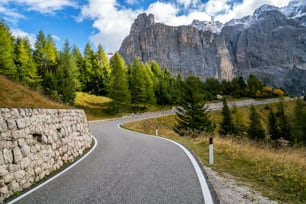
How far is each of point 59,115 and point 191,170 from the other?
5646 millimetres

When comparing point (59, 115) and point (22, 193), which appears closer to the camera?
point (22, 193)

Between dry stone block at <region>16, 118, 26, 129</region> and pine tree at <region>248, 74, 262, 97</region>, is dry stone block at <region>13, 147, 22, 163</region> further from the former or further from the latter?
pine tree at <region>248, 74, 262, 97</region>

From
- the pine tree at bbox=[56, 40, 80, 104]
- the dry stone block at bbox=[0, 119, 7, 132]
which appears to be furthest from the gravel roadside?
the pine tree at bbox=[56, 40, 80, 104]

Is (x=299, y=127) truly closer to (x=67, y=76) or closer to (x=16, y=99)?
(x=67, y=76)

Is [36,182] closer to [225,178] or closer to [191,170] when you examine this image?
[191,170]

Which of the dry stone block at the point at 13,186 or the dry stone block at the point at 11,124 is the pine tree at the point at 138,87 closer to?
the dry stone block at the point at 11,124

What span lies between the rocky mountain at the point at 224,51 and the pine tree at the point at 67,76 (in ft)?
378

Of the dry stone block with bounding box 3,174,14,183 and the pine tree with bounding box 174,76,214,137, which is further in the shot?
the pine tree with bounding box 174,76,214,137

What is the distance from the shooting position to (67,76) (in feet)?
159

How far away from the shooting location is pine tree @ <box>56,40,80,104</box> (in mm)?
42978

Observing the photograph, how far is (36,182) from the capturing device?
6508 mm

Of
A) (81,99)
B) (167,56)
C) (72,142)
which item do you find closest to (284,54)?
(167,56)

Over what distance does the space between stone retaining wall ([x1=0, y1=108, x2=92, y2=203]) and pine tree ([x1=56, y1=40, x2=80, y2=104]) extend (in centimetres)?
3144

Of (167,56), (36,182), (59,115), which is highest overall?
(167,56)
